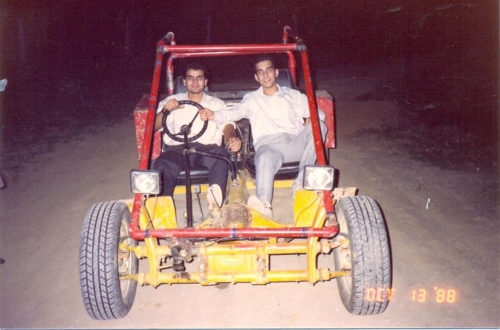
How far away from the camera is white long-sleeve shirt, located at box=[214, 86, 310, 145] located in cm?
390

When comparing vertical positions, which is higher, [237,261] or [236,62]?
[236,62]

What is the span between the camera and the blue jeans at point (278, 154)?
11.3 ft

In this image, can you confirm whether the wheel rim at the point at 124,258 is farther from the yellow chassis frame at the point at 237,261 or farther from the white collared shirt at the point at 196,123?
the white collared shirt at the point at 196,123

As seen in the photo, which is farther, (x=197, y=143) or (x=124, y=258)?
(x=197, y=143)

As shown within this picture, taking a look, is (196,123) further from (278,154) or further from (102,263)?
(102,263)

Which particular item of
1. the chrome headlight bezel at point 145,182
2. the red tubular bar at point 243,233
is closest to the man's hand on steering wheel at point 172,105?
the chrome headlight bezel at point 145,182

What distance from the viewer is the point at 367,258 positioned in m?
2.60

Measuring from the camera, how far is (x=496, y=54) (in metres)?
11.3

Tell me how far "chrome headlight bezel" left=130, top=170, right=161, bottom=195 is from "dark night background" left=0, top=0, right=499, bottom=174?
389cm

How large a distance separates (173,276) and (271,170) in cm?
121

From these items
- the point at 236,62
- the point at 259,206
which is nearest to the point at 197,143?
the point at 259,206

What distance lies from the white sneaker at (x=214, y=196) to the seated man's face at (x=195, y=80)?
98 centimetres

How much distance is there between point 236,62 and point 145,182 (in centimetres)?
999

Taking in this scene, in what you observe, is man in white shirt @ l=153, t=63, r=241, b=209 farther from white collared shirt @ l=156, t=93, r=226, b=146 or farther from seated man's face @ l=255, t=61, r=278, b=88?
seated man's face @ l=255, t=61, r=278, b=88
